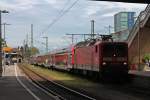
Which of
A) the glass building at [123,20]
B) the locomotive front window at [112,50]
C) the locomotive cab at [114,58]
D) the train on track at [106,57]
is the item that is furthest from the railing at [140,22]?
the locomotive front window at [112,50]

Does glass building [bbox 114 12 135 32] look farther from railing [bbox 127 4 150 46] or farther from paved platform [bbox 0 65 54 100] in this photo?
paved platform [bbox 0 65 54 100]

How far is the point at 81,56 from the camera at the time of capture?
4456 centimetres

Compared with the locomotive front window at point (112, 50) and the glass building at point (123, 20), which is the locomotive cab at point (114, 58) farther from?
the glass building at point (123, 20)

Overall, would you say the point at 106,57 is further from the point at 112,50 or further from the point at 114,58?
the point at 112,50

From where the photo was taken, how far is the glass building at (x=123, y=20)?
97606 mm

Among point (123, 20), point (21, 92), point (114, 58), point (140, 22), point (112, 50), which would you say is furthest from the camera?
point (123, 20)

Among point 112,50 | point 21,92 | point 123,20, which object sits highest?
point 123,20

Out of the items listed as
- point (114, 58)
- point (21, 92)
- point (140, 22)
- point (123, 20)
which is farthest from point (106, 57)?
point (123, 20)

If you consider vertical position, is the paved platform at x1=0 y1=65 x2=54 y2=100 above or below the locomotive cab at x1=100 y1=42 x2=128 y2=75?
below

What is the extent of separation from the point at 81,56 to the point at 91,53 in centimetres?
519

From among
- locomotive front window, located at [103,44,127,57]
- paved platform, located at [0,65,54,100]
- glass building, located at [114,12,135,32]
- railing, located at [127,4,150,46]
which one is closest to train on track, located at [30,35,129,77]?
locomotive front window, located at [103,44,127,57]

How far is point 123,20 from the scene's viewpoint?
4048 inches

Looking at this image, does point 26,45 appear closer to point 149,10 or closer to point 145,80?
point 149,10

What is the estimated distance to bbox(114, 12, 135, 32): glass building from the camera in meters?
97.6
